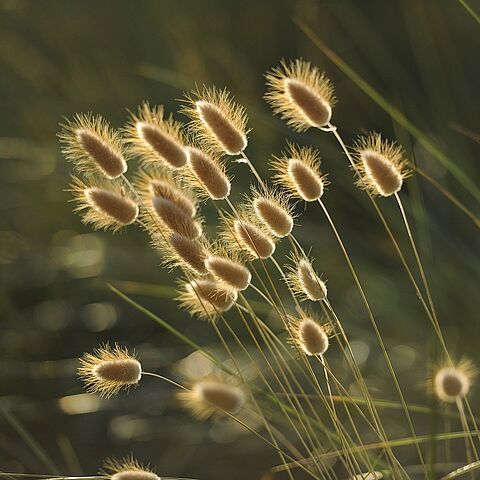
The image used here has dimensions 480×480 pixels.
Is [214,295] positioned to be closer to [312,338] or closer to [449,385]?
Result: [312,338]

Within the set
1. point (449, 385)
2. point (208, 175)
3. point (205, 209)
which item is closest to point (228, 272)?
point (208, 175)

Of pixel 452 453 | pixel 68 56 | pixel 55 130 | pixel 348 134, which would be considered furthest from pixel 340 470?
pixel 68 56

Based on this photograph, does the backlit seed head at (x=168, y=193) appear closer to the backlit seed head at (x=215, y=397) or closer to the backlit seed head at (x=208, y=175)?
the backlit seed head at (x=208, y=175)

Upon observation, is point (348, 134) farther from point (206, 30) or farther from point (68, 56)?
point (68, 56)

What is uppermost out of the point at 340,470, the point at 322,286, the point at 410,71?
the point at 410,71

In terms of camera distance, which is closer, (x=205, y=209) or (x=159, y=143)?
(x=159, y=143)

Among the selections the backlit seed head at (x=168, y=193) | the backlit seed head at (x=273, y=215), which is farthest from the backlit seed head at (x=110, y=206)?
the backlit seed head at (x=273, y=215)
